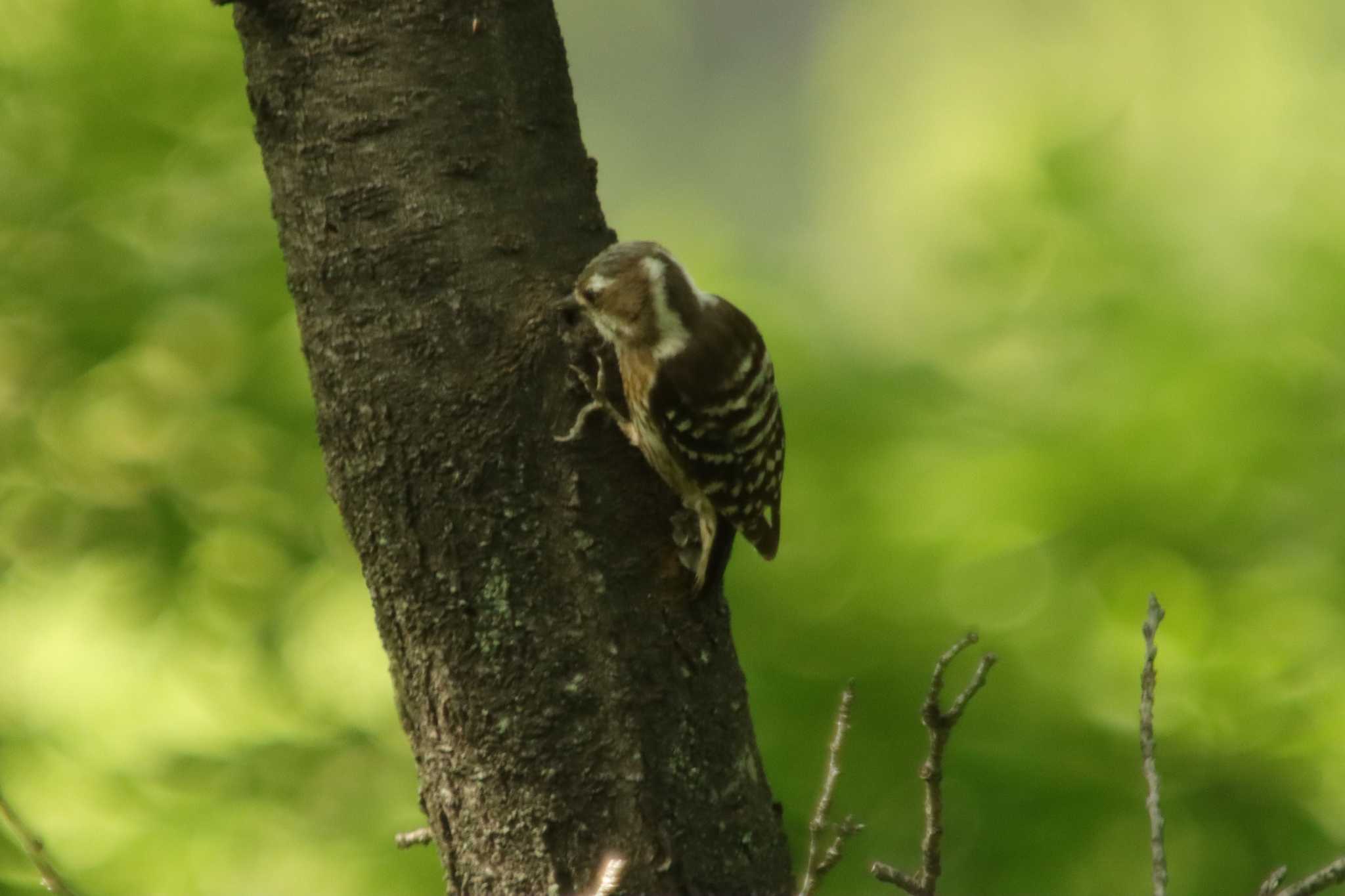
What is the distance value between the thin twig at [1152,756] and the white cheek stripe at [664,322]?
1.57 meters

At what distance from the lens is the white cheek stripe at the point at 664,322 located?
3.56m

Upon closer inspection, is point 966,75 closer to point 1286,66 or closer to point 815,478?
point 1286,66

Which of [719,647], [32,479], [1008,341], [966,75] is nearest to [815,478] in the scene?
[1008,341]

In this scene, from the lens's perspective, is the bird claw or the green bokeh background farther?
the green bokeh background

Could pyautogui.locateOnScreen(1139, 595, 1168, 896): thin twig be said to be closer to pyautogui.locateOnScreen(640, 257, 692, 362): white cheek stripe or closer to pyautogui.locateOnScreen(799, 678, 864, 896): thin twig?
pyautogui.locateOnScreen(799, 678, 864, 896): thin twig

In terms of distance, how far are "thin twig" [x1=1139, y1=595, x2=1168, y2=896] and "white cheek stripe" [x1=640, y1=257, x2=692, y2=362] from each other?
1573mm

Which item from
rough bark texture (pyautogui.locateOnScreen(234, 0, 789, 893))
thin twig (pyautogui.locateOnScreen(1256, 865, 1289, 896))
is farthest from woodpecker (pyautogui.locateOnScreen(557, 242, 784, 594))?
thin twig (pyautogui.locateOnScreen(1256, 865, 1289, 896))

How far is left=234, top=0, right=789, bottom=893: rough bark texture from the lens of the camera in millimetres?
2619

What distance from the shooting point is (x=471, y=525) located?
8.62 feet

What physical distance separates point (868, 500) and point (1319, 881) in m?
2.18

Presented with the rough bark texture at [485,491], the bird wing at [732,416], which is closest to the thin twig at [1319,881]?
the rough bark texture at [485,491]

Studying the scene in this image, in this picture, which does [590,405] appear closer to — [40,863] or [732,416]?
[732,416]

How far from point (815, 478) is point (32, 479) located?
2.40 meters

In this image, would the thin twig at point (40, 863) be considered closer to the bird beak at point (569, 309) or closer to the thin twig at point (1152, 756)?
the bird beak at point (569, 309)
